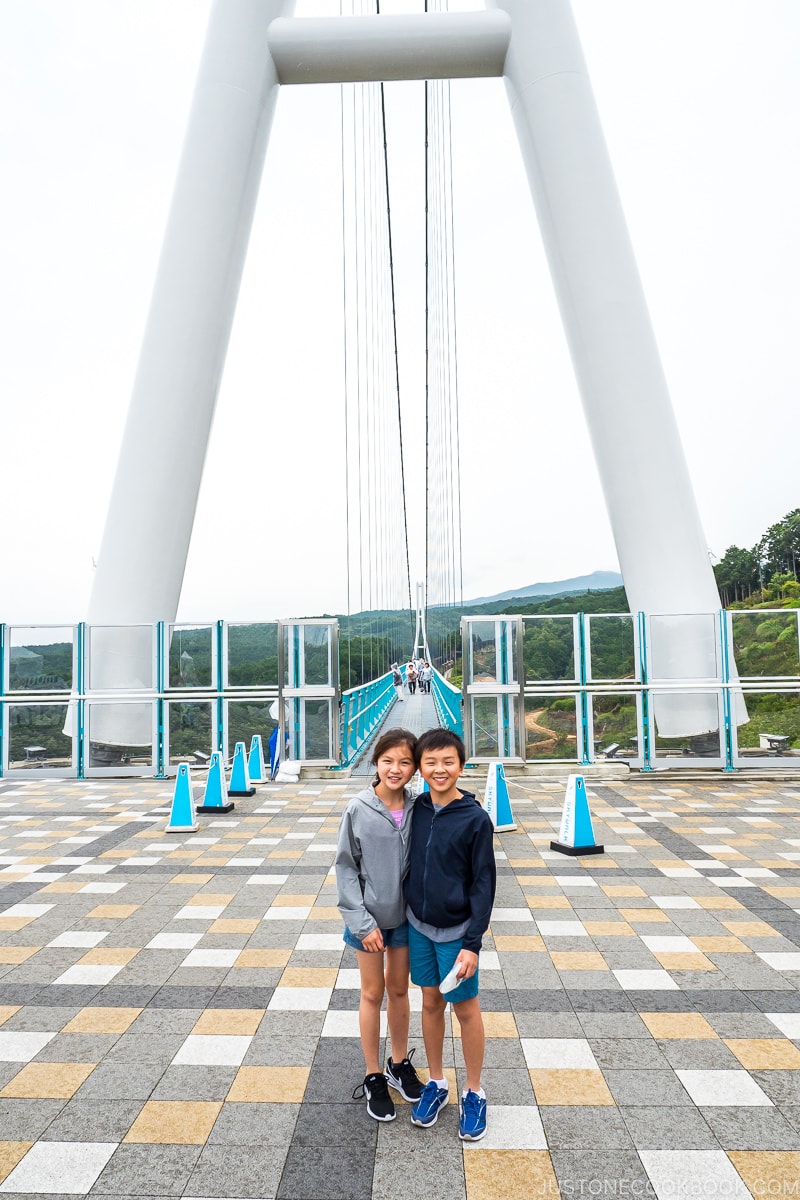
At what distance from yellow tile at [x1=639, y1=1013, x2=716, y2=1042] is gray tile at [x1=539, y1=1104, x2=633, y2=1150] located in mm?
603

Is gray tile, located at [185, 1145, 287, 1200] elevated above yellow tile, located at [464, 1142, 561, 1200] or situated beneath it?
elevated above

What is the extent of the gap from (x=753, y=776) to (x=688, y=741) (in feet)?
2.77

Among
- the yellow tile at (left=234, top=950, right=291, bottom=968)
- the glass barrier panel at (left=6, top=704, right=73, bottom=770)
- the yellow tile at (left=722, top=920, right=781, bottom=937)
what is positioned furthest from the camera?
the glass barrier panel at (left=6, top=704, right=73, bottom=770)

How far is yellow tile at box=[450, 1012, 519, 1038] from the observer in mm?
2898

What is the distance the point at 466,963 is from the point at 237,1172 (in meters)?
0.79

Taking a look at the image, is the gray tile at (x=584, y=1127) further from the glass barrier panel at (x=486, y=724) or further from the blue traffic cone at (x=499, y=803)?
the glass barrier panel at (x=486, y=724)

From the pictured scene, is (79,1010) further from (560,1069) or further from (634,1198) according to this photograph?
(634,1198)

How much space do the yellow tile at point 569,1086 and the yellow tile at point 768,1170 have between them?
1.29 feet

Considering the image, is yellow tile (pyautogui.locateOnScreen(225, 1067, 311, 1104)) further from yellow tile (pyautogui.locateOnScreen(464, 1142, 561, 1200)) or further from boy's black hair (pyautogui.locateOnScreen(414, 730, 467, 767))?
boy's black hair (pyautogui.locateOnScreen(414, 730, 467, 767))

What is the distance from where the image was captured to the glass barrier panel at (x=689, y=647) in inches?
366

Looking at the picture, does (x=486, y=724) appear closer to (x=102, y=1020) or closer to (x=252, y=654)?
(x=252, y=654)

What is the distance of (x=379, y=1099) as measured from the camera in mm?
2346

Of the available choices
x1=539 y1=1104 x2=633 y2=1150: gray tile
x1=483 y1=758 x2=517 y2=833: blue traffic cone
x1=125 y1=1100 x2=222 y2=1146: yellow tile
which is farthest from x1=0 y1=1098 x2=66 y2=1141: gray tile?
x1=483 y1=758 x2=517 y2=833: blue traffic cone

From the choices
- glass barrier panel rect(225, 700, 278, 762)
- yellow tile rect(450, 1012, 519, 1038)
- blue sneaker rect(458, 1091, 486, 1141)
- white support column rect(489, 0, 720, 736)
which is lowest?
yellow tile rect(450, 1012, 519, 1038)
